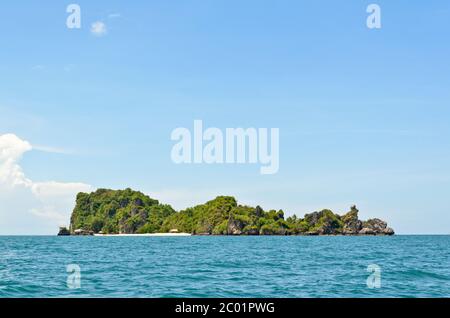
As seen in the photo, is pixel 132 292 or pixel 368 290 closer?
pixel 132 292

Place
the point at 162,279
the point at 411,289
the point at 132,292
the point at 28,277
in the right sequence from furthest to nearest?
the point at 28,277
the point at 162,279
the point at 411,289
the point at 132,292

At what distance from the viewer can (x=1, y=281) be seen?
29344 millimetres

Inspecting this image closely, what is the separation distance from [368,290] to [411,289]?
407 centimetres

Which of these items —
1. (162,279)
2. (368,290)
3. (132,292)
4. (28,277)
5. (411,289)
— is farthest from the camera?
(28,277)
